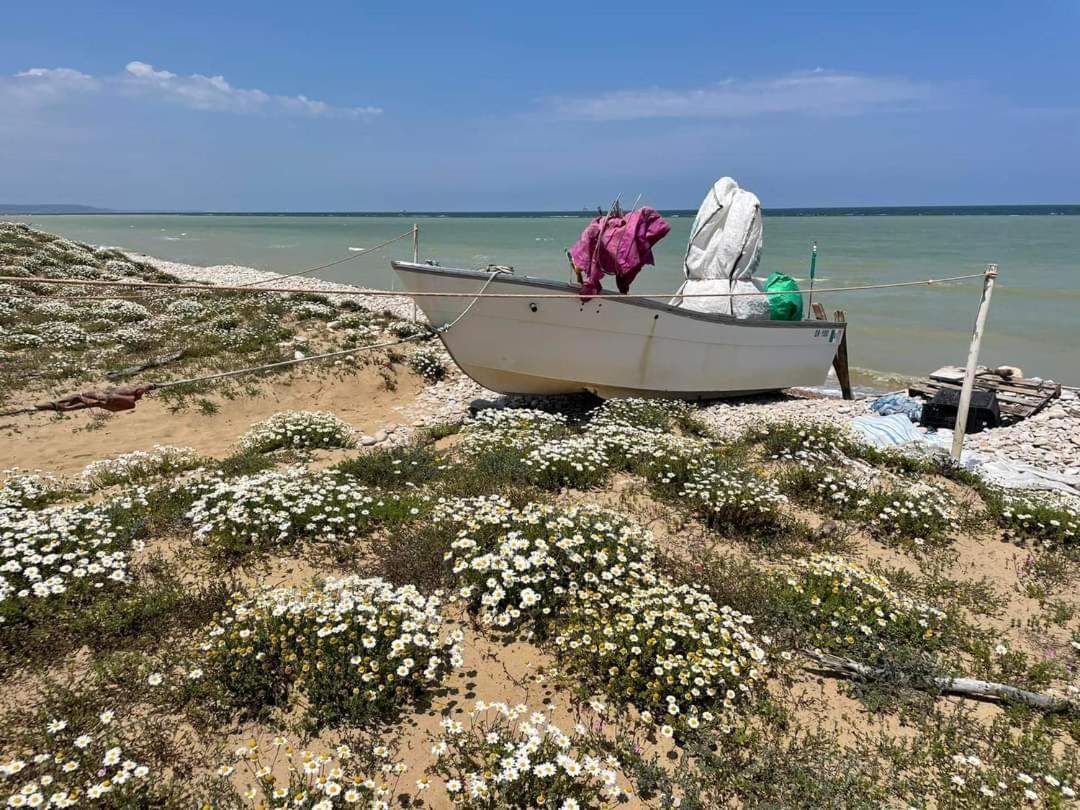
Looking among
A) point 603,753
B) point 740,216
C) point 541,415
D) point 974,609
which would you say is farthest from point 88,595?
point 740,216

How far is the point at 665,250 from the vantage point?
57.6 metres

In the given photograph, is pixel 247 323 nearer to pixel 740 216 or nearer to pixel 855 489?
pixel 740 216

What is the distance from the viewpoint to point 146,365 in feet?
37.6

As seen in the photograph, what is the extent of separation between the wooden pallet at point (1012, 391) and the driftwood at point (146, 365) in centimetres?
1475

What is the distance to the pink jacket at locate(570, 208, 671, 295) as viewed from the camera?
939cm

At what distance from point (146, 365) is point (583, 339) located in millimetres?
8309

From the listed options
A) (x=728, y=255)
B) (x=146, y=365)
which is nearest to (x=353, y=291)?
(x=146, y=365)

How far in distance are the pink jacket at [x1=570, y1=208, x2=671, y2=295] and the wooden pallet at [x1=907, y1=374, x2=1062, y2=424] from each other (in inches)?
255

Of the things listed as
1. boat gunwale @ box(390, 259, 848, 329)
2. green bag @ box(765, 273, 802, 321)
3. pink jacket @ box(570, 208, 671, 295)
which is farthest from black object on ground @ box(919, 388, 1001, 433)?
pink jacket @ box(570, 208, 671, 295)

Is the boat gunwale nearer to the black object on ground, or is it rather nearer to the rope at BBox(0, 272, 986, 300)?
the rope at BBox(0, 272, 986, 300)

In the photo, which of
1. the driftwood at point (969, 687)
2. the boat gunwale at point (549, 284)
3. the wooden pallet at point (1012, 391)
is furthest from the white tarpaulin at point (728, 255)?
the driftwood at point (969, 687)

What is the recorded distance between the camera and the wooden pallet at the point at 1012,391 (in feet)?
36.8

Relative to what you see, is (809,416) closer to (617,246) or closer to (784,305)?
(784,305)

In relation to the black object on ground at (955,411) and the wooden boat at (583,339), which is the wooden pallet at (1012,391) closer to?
the black object on ground at (955,411)
